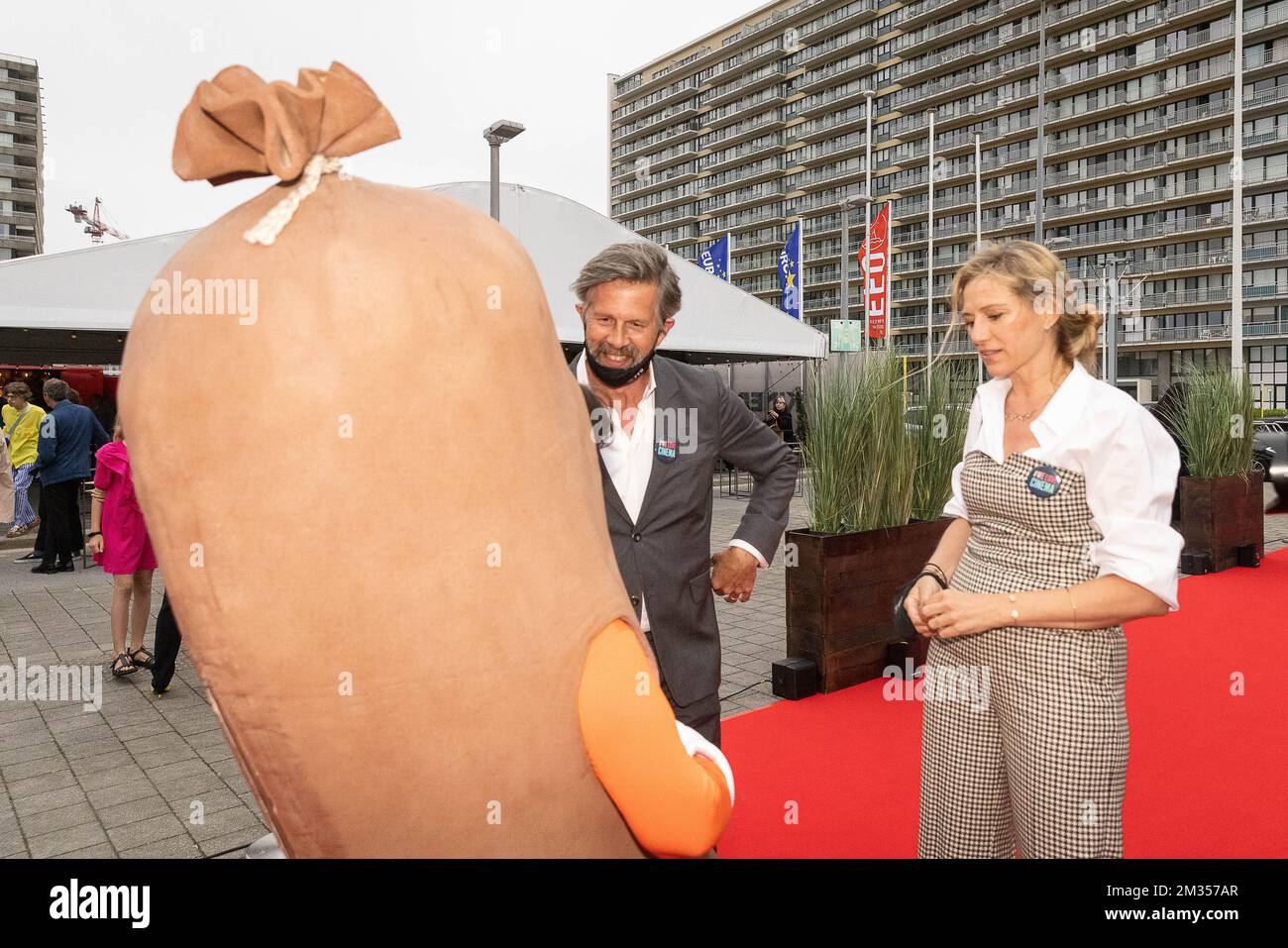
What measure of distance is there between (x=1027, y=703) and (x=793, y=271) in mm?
16968

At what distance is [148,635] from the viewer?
6090 millimetres

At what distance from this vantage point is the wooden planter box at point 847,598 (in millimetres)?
4430

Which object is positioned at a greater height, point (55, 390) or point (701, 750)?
point (55, 390)

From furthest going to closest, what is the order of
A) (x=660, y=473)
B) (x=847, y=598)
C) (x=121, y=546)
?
(x=121, y=546) → (x=847, y=598) → (x=660, y=473)

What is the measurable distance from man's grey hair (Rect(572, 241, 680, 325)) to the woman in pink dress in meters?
4.25

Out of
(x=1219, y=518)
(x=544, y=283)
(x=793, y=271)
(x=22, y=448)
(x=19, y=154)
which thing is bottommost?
(x=1219, y=518)

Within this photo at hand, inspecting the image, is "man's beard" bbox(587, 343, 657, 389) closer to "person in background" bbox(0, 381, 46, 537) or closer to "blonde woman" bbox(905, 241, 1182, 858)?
"blonde woman" bbox(905, 241, 1182, 858)

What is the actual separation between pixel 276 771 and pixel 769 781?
8.97 ft

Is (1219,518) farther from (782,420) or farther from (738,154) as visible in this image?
(738,154)

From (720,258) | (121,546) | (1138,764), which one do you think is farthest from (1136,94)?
(121,546)

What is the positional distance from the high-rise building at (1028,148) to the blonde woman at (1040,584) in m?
37.1

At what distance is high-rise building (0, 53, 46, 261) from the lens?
63.8m

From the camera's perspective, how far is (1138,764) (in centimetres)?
345

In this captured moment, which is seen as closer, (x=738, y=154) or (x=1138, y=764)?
(x=1138, y=764)
